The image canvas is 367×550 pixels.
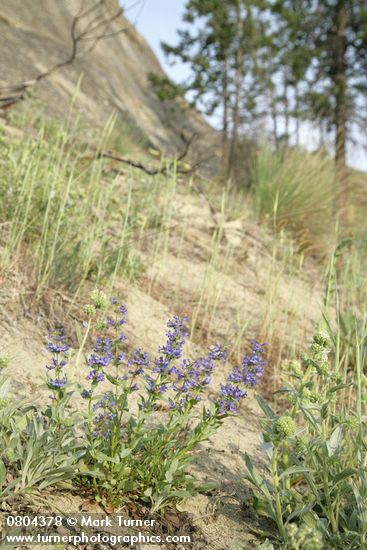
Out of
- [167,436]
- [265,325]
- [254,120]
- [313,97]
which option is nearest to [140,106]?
[254,120]

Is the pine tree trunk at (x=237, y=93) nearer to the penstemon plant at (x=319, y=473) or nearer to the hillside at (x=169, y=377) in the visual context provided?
the hillside at (x=169, y=377)

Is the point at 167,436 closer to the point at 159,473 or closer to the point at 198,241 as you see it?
the point at 159,473

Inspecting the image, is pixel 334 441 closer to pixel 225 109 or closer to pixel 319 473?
pixel 319 473

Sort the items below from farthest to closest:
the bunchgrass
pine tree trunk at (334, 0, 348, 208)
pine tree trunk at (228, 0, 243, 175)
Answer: pine tree trunk at (228, 0, 243, 175), pine tree trunk at (334, 0, 348, 208), the bunchgrass

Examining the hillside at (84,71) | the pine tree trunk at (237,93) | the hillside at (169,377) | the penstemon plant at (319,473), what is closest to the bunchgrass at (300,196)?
the hillside at (169,377)

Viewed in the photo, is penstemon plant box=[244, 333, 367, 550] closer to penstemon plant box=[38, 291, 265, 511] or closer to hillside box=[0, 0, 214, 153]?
penstemon plant box=[38, 291, 265, 511]

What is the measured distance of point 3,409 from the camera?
141 centimetres

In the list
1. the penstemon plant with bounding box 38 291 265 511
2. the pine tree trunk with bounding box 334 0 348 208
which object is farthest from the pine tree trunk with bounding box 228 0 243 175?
the penstemon plant with bounding box 38 291 265 511

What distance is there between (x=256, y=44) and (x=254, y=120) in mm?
1521

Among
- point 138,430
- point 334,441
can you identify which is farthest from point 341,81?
point 138,430

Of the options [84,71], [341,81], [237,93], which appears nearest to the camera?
[341,81]

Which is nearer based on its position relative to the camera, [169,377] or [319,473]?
[319,473]

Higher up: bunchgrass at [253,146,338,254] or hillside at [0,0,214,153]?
hillside at [0,0,214,153]

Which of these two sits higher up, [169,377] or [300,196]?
[300,196]
